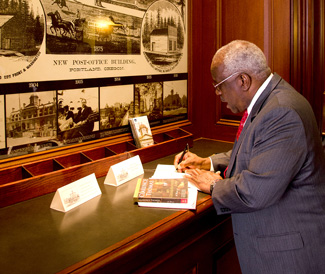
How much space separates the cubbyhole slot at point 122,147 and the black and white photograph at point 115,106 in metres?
0.14

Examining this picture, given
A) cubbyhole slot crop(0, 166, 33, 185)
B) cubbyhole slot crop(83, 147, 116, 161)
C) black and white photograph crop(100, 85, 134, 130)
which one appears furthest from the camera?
black and white photograph crop(100, 85, 134, 130)

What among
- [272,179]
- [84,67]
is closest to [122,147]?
[84,67]

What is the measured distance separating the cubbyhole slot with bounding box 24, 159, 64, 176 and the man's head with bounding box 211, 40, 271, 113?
39.4 inches

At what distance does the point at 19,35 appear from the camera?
1948 millimetres

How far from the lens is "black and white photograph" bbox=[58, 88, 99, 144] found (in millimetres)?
2209

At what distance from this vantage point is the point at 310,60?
9.39 ft

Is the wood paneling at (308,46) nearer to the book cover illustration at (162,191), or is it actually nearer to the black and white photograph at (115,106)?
the black and white photograph at (115,106)

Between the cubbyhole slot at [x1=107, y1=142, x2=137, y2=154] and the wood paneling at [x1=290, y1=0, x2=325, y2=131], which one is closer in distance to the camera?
the cubbyhole slot at [x1=107, y1=142, x2=137, y2=154]

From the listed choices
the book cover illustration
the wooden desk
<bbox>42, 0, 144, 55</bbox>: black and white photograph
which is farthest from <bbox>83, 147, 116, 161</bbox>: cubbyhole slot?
<bbox>42, 0, 144, 55</bbox>: black and white photograph

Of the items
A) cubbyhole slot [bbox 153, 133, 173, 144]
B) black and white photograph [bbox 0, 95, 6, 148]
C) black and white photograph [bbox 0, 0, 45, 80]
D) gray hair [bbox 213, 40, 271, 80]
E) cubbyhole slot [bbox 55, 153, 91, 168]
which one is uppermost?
black and white photograph [bbox 0, 0, 45, 80]

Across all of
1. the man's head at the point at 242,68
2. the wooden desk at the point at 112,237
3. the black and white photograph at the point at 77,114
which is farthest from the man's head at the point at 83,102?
the man's head at the point at 242,68

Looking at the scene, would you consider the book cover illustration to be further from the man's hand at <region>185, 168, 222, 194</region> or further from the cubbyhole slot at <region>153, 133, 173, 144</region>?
the cubbyhole slot at <region>153, 133, 173, 144</region>

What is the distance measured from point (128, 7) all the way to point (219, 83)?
1070 mm

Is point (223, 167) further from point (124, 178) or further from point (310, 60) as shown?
point (310, 60)
